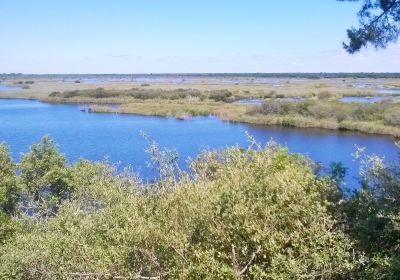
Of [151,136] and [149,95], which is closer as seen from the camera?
[151,136]

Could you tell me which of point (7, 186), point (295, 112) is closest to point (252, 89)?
point (295, 112)

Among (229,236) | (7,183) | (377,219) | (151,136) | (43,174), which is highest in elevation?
(377,219)

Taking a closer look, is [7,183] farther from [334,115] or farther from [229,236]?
[334,115]

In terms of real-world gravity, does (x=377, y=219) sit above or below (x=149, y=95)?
above

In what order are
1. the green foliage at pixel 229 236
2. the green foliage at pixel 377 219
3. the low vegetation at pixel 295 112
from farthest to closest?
the low vegetation at pixel 295 112
the green foliage at pixel 229 236
the green foliage at pixel 377 219

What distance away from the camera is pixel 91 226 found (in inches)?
435

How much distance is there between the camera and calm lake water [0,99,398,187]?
1514 inches

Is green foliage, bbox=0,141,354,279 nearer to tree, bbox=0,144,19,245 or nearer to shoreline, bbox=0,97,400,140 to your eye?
tree, bbox=0,144,19,245

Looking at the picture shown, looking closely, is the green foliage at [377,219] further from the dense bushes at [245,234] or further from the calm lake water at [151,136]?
the calm lake water at [151,136]

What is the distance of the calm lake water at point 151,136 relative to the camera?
38.5 metres

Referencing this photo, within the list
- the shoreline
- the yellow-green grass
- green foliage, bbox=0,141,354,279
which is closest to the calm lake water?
the shoreline

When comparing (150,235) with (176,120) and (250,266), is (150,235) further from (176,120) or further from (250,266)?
(176,120)

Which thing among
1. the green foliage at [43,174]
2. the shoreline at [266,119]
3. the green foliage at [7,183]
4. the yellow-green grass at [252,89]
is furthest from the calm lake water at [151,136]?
the yellow-green grass at [252,89]

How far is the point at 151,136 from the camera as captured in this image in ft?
156
